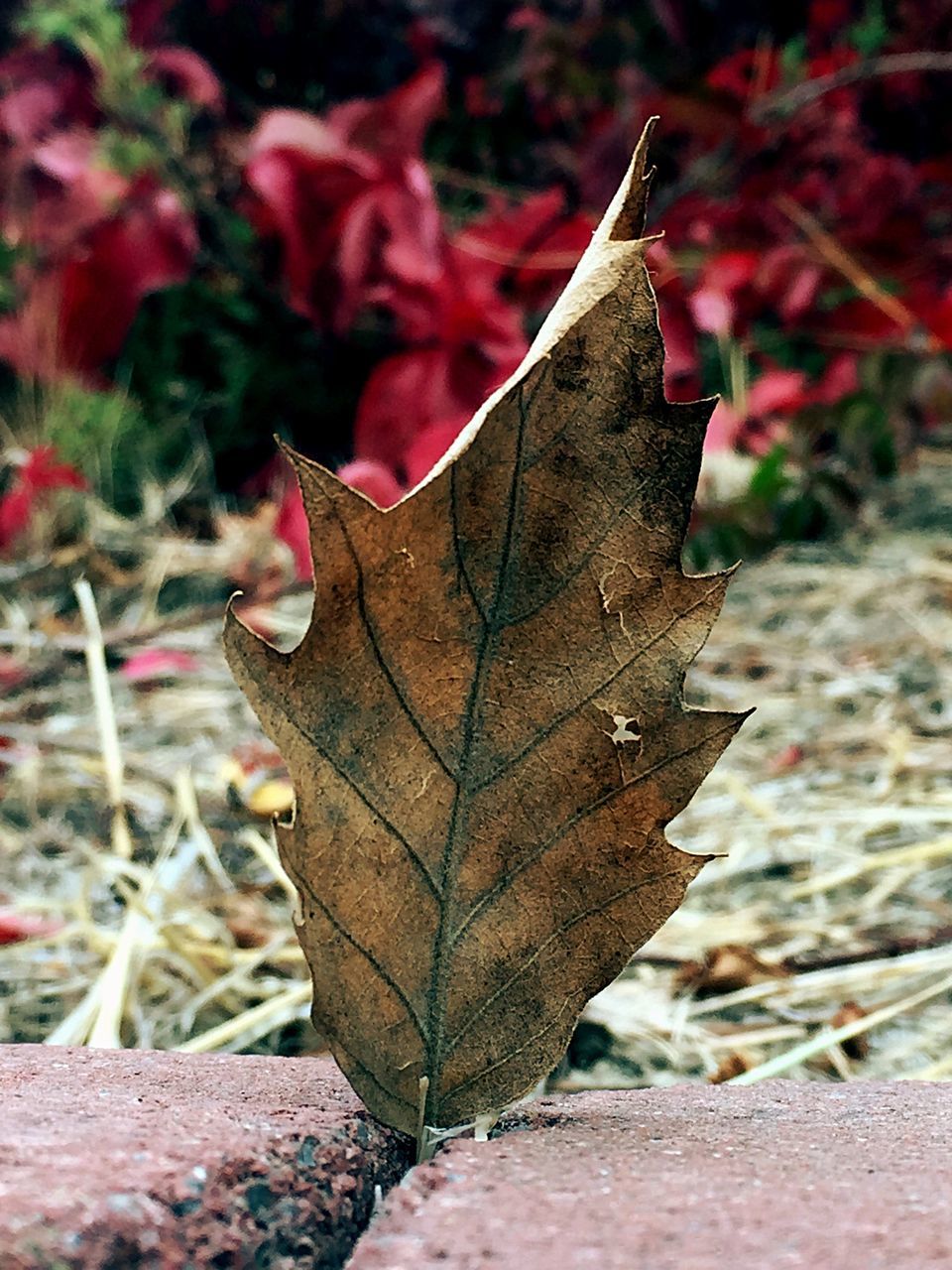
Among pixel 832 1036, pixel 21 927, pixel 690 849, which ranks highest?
pixel 690 849

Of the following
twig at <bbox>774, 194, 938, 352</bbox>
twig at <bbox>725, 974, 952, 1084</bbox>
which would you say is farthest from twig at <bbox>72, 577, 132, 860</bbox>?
twig at <bbox>774, 194, 938, 352</bbox>

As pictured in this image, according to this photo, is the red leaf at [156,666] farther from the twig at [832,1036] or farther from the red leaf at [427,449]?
the twig at [832,1036]

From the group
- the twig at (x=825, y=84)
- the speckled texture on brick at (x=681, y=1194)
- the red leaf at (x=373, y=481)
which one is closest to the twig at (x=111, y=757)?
the red leaf at (x=373, y=481)

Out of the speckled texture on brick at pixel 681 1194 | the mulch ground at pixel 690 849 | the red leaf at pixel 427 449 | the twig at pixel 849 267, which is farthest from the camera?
the twig at pixel 849 267

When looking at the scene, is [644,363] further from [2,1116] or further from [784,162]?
[784,162]

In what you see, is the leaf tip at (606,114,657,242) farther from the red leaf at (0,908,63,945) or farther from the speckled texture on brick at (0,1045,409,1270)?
the red leaf at (0,908,63,945)

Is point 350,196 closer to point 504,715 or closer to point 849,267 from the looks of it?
point 849,267

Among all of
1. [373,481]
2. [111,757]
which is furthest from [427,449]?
[111,757]

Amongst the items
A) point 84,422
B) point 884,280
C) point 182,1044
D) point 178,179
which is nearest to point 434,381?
point 178,179
